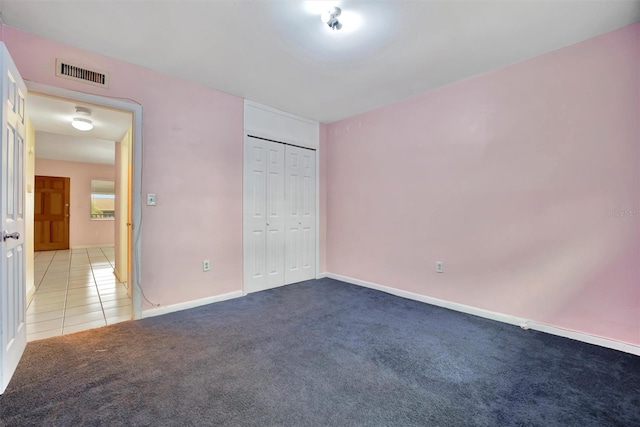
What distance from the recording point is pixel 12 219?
6.29 ft

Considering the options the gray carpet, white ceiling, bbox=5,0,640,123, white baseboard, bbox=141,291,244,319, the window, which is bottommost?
the gray carpet

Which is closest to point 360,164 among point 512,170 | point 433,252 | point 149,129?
point 433,252

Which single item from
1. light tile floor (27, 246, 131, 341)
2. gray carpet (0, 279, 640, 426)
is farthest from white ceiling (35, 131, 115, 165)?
gray carpet (0, 279, 640, 426)

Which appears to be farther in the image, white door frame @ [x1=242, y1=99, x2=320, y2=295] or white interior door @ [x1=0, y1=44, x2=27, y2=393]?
white door frame @ [x1=242, y1=99, x2=320, y2=295]

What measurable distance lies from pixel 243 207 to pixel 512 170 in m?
2.98

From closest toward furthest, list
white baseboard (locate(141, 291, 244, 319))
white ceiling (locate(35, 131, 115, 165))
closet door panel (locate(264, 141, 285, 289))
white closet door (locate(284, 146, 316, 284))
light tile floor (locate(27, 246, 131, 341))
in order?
light tile floor (locate(27, 246, 131, 341)) → white baseboard (locate(141, 291, 244, 319)) → closet door panel (locate(264, 141, 285, 289)) → white closet door (locate(284, 146, 316, 284)) → white ceiling (locate(35, 131, 115, 165))

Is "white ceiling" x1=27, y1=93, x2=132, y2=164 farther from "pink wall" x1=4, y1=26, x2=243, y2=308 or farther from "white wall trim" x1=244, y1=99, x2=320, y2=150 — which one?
"white wall trim" x1=244, y1=99, x2=320, y2=150

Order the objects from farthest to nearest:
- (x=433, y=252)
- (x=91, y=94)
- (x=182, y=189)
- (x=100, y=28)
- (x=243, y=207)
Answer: (x=243, y=207) < (x=433, y=252) < (x=182, y=189) < (x=91, y=94) < (x=100, y=28)

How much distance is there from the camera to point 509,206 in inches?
108

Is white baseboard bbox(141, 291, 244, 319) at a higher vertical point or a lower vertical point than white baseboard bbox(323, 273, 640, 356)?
higher

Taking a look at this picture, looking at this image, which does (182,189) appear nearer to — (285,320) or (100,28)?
(100,28)

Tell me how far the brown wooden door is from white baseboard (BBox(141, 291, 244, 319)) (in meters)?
7.00

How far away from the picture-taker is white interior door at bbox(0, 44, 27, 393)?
1713 millimetres

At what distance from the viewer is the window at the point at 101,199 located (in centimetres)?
814
